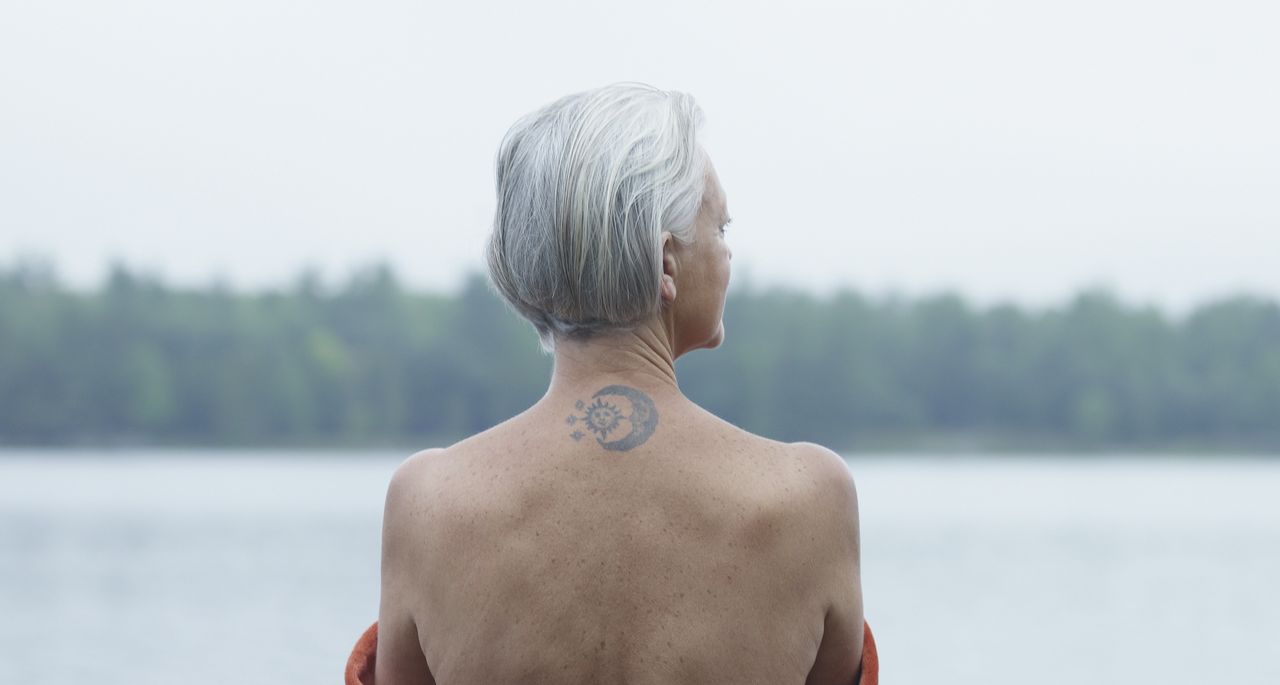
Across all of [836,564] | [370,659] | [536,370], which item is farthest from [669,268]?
[536,370]

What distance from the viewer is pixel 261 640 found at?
58.3ft

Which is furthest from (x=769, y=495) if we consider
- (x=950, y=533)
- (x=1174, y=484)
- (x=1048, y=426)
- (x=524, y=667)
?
(x=1048, y=426)

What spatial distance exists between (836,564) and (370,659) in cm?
55

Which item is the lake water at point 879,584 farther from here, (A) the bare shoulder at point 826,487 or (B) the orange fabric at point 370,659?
(A) the bare shoulder at point 826,487

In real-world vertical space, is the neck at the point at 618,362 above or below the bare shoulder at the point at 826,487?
above

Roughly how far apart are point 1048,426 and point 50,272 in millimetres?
45294

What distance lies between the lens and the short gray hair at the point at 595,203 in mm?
1576

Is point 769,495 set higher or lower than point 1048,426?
higher

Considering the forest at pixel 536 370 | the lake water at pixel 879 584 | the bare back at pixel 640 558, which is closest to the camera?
the bare back at pixel 640 558

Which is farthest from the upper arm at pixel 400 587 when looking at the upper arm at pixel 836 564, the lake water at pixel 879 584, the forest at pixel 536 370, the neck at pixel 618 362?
the forest at pixel 536 370

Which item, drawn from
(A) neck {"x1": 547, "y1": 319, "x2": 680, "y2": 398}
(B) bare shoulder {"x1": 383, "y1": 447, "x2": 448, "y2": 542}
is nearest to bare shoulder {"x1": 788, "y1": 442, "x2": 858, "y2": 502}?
(A) neck {"x1": 547, "y1": 319, "x2": 680, "y2": 398}

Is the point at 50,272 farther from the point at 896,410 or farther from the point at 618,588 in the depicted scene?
the point at 618,588

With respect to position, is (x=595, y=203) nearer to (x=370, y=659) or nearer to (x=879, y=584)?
(x=370, y=659)

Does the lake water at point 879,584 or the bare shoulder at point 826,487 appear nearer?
the bare shoulder at point 826,487
